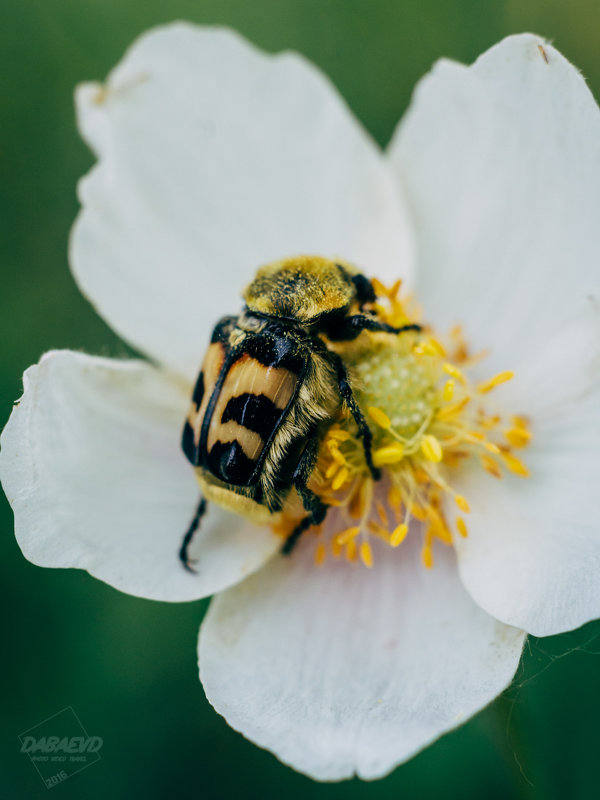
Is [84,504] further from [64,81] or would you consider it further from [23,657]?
[64,81]

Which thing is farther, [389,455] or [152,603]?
[152,603]

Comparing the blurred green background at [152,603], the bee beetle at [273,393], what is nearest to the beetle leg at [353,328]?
the bee beetle at [273,393]

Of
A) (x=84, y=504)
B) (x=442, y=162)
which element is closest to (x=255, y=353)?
(x=84, y=504)

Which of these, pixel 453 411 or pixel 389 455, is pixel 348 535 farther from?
pixel 453 411

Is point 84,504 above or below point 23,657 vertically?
above

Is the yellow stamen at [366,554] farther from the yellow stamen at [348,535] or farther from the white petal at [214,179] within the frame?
the white petal at [214,179]

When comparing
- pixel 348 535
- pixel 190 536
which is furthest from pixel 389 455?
pixel 190 536

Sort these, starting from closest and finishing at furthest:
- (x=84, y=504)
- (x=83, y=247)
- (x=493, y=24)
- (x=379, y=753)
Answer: (x=379, y=753)
(x=84, y=504)
(x=83, y=247)
(x=493, y=24)
